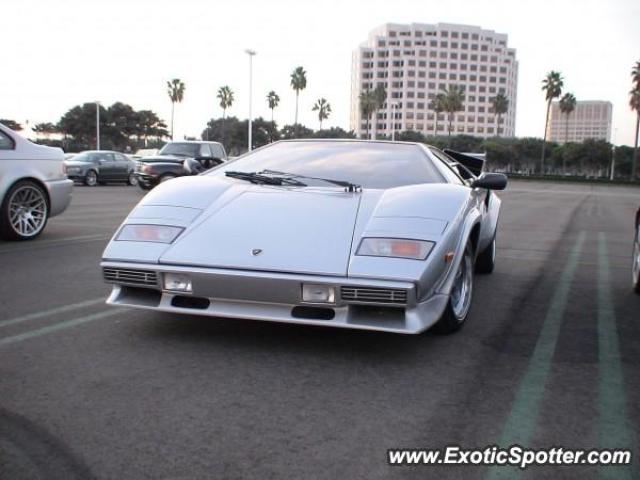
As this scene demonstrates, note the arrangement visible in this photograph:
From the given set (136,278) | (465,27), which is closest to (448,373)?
(136,278)

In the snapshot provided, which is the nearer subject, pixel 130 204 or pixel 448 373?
pixel 448 373

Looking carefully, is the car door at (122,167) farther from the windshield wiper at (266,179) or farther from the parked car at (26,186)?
the windshield wiper at (266,179)

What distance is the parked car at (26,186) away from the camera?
7.13 metres

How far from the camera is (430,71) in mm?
162125

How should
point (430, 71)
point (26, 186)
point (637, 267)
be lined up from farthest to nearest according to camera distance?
point (430, 71), point (26, 186), point (637, 267)

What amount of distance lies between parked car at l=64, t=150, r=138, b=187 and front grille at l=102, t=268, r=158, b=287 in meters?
20.2

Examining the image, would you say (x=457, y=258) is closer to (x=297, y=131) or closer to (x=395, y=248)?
(x=395, y=248)

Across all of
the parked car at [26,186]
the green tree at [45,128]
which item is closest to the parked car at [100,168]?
the parked car at [26,186]

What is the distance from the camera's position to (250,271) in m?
3.18

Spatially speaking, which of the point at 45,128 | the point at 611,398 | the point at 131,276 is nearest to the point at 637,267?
the point at 611,398

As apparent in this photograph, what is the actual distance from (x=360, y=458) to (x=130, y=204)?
13.1 meters

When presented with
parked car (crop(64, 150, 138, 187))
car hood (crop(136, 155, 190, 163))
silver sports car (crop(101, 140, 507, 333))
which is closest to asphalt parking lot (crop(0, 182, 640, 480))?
silver sports car (crop(101, 140, 507, 333))

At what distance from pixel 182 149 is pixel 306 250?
54.4 ft

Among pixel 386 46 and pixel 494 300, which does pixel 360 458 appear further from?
pixel 386 46
